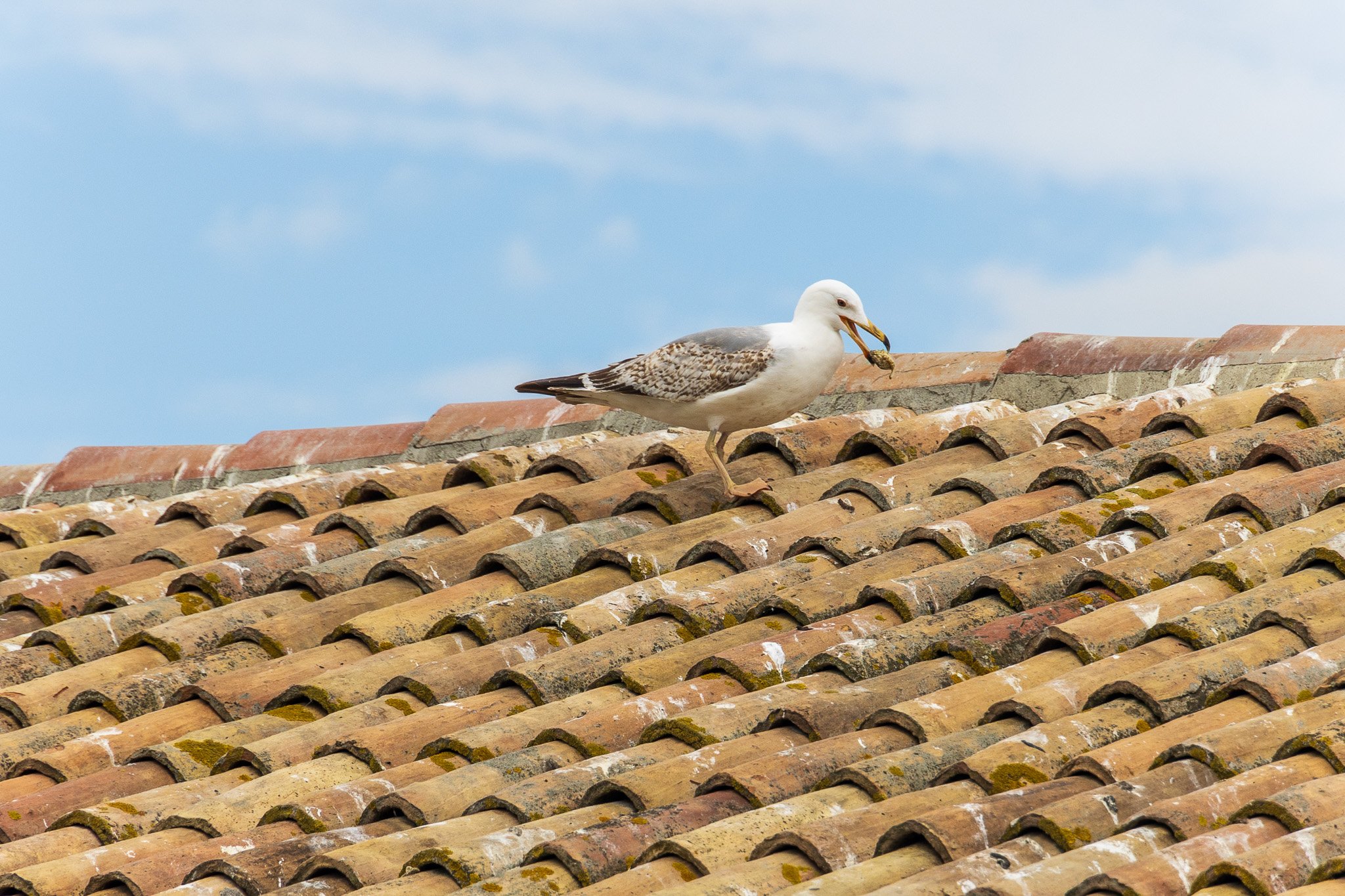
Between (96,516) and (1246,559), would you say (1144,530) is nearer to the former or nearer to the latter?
(1246,559)

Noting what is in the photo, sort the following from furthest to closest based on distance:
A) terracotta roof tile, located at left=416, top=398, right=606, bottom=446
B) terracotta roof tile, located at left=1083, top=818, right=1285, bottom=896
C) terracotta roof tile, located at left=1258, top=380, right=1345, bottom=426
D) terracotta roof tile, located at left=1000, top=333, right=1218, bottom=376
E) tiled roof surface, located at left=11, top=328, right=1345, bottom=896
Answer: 1. terracotta roof tile, located at left=416, top=398, right=606, bottom=446
2. terracotta roof tile, located at left=1000, top=333, right=1218, bottom=376
3. terracotta roof tile, located at left=1258, top=380, right=1345, bottom=426
4. tiled roof surface, located at left=11, top=328, right=1345, bottom=896
5. terracotta roof tile, located at left=1083, top=818, right=1285, bottom=896

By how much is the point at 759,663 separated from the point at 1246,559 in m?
1.28

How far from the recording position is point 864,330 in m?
6.05

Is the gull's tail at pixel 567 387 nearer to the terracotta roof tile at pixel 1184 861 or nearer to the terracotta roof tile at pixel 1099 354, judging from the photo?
the terracotta roof tile at pixel 1099 354

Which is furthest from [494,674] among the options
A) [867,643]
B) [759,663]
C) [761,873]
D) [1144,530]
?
[1144,530]

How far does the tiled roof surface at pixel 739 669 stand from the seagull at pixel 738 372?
0.26 meters

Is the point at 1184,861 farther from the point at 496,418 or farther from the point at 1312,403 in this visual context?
the point at 496,418

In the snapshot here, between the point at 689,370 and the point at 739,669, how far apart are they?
207 cm

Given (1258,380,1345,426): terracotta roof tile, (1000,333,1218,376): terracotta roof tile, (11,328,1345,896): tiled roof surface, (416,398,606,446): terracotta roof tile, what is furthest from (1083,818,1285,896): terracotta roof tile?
(416,398,606,446): terracotta roof tile

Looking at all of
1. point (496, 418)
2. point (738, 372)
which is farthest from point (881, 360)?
point (496, 418)

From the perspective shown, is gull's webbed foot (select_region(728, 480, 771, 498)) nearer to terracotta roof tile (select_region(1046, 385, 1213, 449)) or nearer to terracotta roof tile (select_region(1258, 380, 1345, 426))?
terracotta roof tile (select_region(1046, 385, 1213, 449))

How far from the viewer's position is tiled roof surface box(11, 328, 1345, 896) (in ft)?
10.1

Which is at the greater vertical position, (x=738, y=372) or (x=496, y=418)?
(x=496, y=418)

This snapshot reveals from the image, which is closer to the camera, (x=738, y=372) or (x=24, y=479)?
(x=738, y=372)
